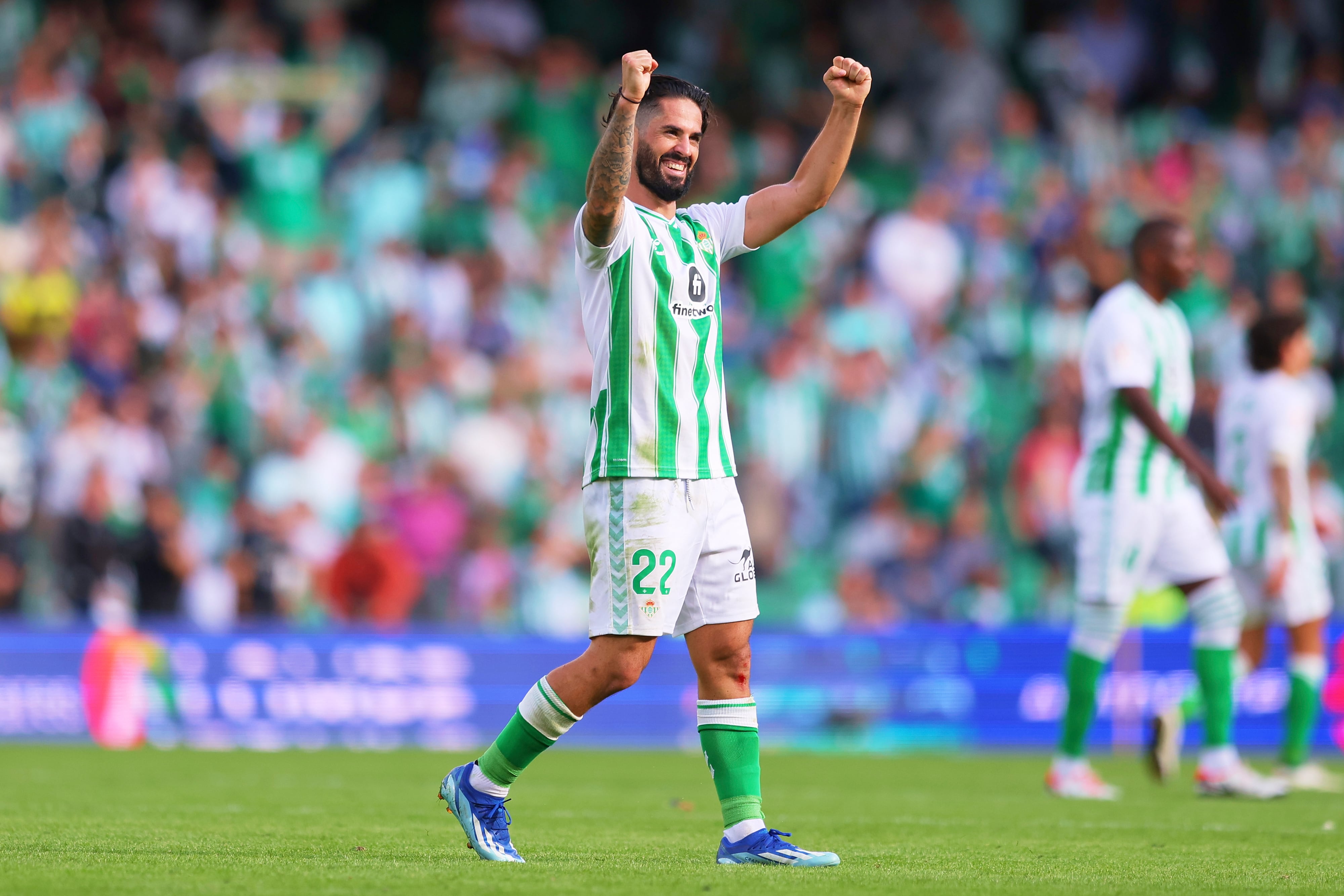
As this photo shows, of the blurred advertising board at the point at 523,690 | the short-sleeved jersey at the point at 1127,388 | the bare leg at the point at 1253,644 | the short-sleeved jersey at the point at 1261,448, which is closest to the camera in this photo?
the short-sleeved jersey at the point at 1127,388

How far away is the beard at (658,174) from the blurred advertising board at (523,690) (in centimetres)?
756

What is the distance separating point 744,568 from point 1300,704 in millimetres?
5175

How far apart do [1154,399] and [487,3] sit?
11.8 metres

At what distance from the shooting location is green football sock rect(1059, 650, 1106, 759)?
8.45 m

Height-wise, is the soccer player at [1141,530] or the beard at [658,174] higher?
the beard at [658,174]

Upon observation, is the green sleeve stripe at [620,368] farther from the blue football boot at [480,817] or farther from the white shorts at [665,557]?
the blue football boot at [480,817]

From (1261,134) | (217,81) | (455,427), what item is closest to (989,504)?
(455,427)

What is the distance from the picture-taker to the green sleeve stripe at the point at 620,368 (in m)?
5.25

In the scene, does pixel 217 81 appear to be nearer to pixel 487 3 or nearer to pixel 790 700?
pixel 487 3

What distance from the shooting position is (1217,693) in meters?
8.48

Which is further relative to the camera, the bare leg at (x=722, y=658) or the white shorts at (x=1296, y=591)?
the white shorts at (x=1296, y=591)

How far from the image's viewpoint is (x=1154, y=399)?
8.40m

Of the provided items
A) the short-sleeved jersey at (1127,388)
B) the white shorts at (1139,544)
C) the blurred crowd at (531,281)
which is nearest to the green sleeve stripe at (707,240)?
the short-sleeved jersey at (1127,388)

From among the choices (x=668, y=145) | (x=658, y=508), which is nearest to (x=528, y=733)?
(x=658, y=508)
